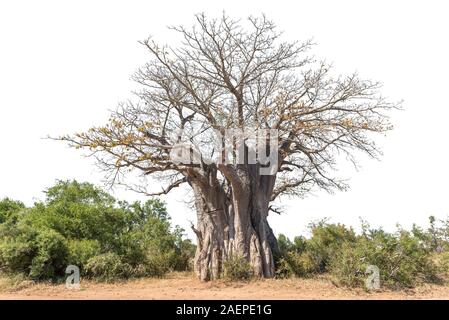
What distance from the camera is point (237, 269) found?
35.9 feet

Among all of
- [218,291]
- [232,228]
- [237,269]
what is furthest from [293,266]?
[218,291]

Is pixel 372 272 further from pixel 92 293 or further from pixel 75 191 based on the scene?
pixel 75 191

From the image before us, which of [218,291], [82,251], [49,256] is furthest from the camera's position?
[82,251]

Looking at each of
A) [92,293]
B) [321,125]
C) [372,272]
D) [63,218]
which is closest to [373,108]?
[321,125]

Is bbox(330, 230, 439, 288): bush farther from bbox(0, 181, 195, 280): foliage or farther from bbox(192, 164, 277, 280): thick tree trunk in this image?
bbox(0, 181, 195, 280): foliage

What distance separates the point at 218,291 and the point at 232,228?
8.45ft

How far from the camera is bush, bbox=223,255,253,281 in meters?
10.9

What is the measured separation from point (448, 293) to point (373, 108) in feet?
16.3

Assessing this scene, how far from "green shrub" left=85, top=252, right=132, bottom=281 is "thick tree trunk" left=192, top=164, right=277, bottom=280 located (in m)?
2.11

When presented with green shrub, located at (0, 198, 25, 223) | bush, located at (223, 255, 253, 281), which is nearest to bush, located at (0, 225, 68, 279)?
bush, located at (223, 255, 253, 281)

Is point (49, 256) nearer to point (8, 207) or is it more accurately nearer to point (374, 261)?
point (374, 261)

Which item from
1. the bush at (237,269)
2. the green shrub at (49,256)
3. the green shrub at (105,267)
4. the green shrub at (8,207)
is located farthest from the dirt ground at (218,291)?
the green shrub at (8,207)
